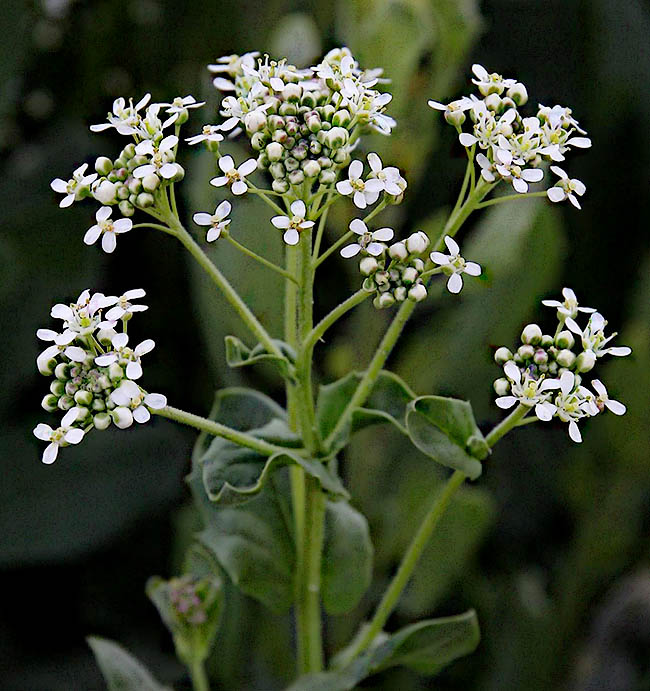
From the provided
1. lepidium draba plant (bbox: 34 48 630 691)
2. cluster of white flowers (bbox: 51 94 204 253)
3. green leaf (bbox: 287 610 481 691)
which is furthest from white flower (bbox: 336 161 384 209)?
green leaf (bbox: 287 610 481 691)

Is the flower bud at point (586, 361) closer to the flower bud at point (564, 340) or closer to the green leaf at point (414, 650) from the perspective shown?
the flower bud at point (564, 340)

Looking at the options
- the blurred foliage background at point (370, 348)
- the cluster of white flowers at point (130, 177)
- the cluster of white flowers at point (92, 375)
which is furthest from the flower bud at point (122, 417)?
the blurred foliage background at point (370, 348)

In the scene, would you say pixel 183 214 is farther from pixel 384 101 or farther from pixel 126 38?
pixel 384 101

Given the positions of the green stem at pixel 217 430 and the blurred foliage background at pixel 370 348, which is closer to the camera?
the green stem at pixel 217 430

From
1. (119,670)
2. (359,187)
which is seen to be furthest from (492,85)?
(119,670)

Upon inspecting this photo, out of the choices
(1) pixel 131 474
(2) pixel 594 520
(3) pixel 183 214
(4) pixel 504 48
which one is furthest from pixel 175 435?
(4) pixel 504 48
